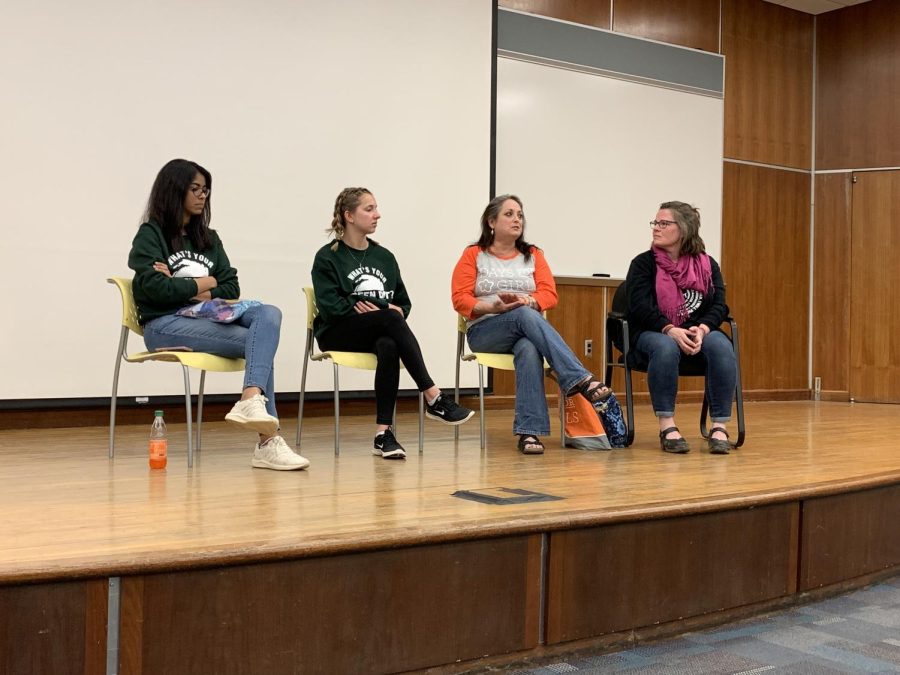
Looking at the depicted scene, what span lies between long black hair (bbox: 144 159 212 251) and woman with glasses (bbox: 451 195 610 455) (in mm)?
1001

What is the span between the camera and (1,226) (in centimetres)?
401

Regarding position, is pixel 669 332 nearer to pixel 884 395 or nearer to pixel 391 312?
pixel 391 312

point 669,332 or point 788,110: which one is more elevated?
point 788,110

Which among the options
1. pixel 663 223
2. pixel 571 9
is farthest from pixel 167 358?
pixel 571 9

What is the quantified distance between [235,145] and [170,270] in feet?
4.93

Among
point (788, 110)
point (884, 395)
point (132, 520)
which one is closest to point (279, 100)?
point (132, 520)

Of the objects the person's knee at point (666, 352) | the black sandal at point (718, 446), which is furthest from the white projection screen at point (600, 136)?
the black sandal at point (718, 446)

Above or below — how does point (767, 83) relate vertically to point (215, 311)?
above

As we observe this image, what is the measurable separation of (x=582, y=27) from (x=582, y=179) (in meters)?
0.95

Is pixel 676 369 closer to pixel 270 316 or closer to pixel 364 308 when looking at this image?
pixel 364 308

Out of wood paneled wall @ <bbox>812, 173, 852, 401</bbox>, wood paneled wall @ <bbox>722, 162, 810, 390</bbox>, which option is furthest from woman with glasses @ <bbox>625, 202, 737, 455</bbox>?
wood paneled wall @ <bbox>812, 173, 852, 401</bbox>

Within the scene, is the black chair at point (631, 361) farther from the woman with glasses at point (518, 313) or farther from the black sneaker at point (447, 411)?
the black sneaker at point (447, 411)

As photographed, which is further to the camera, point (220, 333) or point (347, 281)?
point (347, 281)

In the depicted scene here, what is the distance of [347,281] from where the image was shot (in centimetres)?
348
